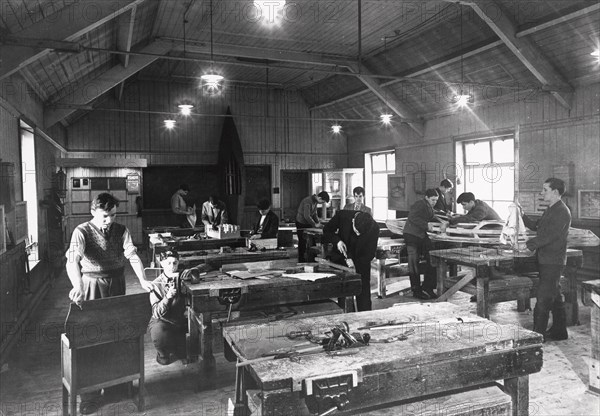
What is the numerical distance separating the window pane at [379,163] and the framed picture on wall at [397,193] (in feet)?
3.47

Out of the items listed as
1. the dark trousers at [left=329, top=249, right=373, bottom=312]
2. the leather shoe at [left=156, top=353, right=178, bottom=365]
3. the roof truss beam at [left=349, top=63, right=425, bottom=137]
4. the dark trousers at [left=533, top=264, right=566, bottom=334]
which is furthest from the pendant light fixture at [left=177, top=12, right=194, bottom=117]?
the dark trousers at [left=533, top=264, right=566, bottom=334]

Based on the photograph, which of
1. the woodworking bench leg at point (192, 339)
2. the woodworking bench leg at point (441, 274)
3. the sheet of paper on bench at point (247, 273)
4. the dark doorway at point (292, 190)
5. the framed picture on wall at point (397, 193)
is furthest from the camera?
the dark doorway at point (292, 190)

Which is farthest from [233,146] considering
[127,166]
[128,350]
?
[128,350]

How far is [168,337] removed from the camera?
4578 millimetres

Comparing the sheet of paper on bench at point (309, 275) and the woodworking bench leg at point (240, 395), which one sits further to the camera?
the sheet of paper on bench at point (309, 275)

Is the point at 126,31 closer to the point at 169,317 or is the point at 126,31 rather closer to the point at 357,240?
the point at 357,240

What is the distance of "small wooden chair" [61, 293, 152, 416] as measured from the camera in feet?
11.2

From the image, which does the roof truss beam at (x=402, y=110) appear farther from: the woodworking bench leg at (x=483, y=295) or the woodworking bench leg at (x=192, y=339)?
the woodworking bench leg at (x=192, y=339)

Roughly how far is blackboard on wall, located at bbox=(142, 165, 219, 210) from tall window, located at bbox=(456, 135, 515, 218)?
7.43m

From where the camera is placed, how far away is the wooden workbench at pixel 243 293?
13.4 ft

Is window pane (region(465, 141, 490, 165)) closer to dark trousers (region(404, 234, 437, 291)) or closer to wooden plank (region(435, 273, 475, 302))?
dark trousers (region(404, 234, 437, 291))

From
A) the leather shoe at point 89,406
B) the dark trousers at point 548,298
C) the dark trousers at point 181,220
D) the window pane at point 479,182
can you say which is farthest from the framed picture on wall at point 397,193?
the leather shoe at point 89,406

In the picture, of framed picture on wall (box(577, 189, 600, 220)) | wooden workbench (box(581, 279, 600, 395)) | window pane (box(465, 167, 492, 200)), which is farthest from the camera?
window pane (box(465, 167, 492, 200))

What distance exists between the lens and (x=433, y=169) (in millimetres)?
12797
